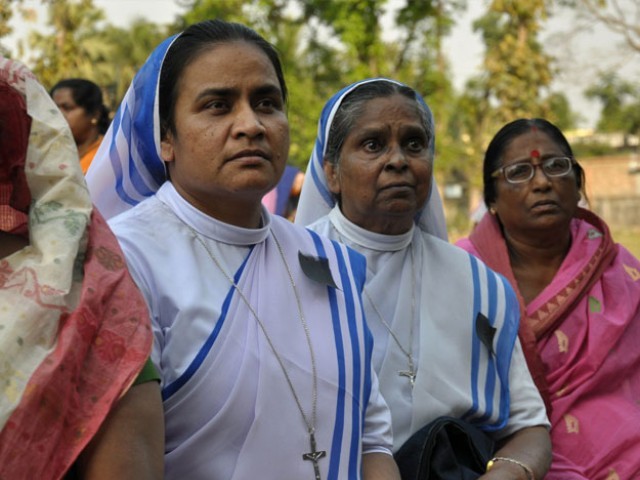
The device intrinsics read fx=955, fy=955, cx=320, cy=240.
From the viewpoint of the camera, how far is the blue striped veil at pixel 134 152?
8.69 ft

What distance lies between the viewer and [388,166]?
11.0ft

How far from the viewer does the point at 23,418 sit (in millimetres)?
1752

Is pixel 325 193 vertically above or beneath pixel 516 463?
above

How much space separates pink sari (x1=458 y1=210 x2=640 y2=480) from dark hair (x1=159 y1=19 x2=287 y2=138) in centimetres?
170

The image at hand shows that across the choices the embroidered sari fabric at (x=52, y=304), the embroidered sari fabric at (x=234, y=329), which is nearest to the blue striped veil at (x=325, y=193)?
the embroidered sari fabric at (x=234, y=329)

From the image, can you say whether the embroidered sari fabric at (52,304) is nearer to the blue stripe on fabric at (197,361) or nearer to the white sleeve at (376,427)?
the blue stripe on fabric at (197,361)

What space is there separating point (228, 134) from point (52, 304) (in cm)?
87

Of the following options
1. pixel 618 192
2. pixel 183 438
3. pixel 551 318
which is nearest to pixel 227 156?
pixel 183 438

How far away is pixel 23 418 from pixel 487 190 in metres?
2.82

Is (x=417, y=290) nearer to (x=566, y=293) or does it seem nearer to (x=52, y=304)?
(x=566, y=293)

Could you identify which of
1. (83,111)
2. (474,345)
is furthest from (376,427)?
(83,111)

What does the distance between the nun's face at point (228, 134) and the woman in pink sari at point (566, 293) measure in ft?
5.02

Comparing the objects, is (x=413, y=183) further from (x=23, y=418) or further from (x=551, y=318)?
(x=23, y=418)

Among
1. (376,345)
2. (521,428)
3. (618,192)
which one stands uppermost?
(376,345)
